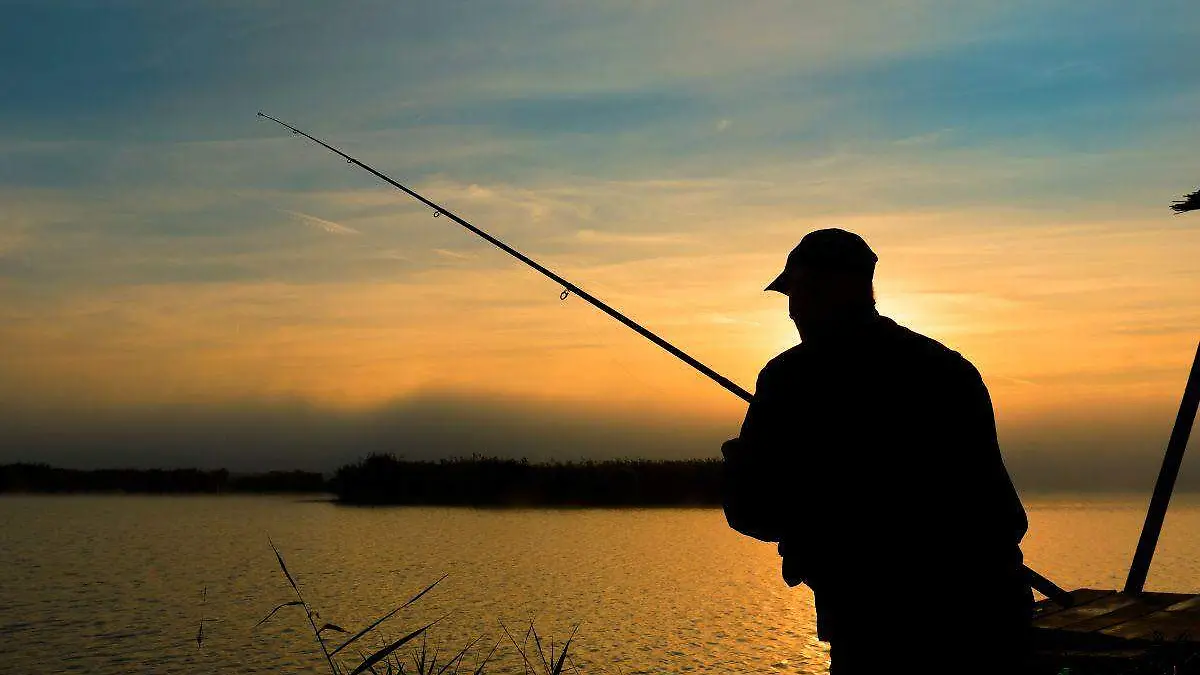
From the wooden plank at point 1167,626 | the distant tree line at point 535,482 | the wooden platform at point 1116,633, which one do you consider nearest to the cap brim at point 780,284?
the wooden platform at point 1116,633

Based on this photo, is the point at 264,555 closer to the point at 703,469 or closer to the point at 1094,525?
the point at 703,469

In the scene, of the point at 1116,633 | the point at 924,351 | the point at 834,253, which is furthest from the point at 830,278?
the point at 1116,633

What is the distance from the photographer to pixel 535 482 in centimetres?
4500

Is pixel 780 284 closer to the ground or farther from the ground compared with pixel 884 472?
farther from the ground

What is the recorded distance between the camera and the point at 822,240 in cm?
308

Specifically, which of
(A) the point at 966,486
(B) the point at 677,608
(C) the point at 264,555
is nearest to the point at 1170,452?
(A) the point at 966,486

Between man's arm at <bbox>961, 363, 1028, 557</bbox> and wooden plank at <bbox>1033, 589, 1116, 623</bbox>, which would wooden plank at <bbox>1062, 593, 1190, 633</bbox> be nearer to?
wooden plank at <bbox>1033, 589, 1116, 623</bbox>

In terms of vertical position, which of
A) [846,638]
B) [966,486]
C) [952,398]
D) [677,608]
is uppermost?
[952,398]

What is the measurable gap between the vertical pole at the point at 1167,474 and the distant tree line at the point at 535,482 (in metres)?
33.7

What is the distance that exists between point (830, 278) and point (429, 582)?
1963 centimetres

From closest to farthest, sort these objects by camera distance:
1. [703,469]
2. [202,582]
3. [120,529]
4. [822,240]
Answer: [822,240] < [202,582] < [120,529] < [703,469]

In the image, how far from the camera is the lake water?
14508 mm

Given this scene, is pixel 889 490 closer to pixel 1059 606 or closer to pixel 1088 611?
pixel 1059 606

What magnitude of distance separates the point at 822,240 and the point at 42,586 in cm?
2164
